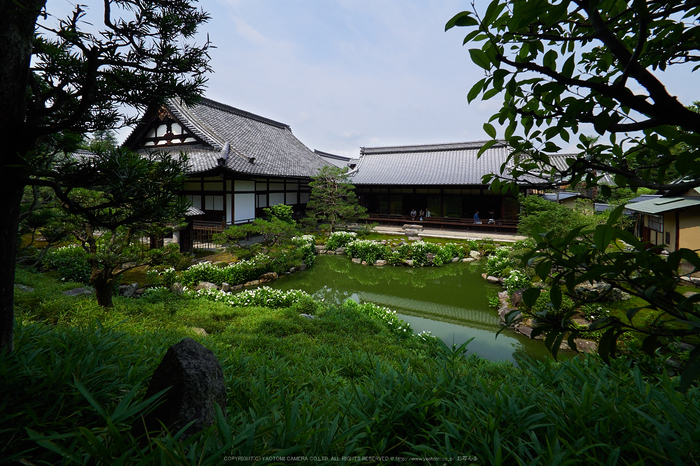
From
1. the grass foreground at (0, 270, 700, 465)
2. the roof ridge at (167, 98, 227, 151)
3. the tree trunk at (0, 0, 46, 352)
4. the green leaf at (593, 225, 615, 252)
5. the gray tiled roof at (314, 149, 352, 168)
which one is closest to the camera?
the green leaf at (593, 225, 615, 252)

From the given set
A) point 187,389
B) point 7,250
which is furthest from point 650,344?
point 7,250

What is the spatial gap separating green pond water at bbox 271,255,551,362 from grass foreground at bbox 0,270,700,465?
96.3 inches

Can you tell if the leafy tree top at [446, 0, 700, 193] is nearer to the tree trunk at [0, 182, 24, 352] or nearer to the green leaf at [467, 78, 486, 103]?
the green leaf at [467, 78, 486, 103]

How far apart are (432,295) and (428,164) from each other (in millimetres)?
14224

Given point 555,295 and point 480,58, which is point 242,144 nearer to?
point 480,58

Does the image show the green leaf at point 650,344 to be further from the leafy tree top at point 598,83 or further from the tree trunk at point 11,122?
the tree trunk at point 11,122

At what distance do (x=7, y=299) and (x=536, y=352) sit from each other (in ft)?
20.5

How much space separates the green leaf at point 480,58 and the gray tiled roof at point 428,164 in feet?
57.4

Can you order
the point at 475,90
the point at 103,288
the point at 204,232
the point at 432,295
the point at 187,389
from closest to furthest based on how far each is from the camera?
the point at 475,90 → the point at 187,389 → the point at 103,288 → the point at 432,295 → the point at 204,232

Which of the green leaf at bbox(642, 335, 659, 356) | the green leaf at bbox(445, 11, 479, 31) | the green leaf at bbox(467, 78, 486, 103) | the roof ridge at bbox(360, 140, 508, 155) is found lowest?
the green leaf at bbox(642, 335, 659, 356)

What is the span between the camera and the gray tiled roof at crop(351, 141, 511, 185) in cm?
1885

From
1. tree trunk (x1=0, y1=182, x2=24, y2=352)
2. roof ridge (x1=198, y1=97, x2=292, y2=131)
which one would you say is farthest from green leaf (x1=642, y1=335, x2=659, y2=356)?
roof ridge (x1=198, y1=97, x2=292, y2=131)

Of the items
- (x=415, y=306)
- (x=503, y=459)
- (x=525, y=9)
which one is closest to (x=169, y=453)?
(x=503, y=459)

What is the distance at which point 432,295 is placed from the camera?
338 inches
